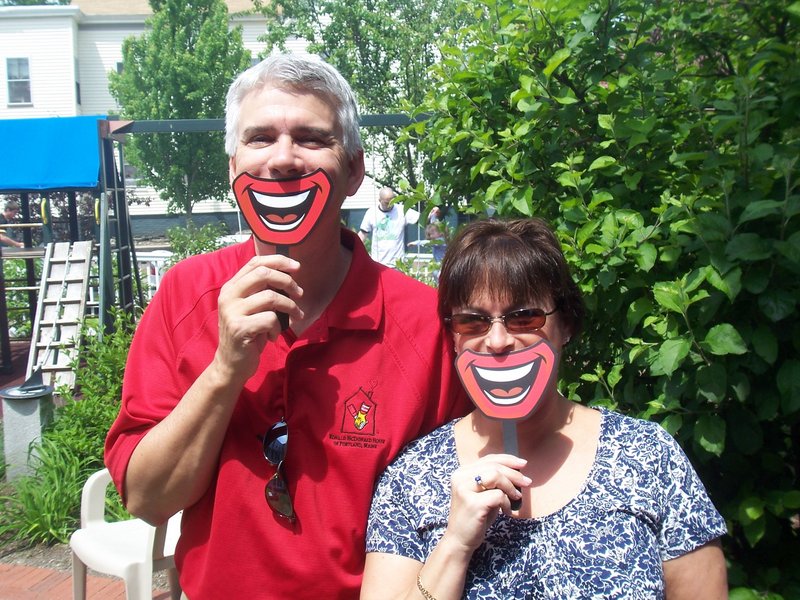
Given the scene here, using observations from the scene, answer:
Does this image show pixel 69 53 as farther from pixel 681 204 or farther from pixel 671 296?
pixel 671 296

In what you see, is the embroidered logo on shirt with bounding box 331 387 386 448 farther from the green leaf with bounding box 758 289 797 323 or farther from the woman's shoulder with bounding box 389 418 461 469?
the green leaf with bounding box 758 289 797 323

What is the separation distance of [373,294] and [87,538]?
2023mm

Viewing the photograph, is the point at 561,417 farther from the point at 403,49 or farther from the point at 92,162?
the point at 403,49

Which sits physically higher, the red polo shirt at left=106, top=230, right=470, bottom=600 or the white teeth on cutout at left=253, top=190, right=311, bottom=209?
the white teeth on cutout at left=253, top=190, right=311, bottom=209

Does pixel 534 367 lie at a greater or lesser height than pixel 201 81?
lesser

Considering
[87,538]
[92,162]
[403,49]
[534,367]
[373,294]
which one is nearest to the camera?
[534,367]

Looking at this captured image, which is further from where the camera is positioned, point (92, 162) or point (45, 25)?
point (45, 25)

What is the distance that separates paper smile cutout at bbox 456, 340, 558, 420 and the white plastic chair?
1.58 m

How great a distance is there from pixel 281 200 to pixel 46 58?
32139 millimetres

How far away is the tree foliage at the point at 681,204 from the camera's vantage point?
72.2 inches

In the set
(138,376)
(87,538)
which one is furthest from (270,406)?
(87,538)

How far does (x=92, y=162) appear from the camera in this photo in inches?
314

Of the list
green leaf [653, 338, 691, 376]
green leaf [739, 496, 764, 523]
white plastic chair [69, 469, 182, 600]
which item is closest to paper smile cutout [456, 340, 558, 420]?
green leaf [653, 338, 691, 376]

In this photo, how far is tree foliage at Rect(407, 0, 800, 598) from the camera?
6.01 ft
